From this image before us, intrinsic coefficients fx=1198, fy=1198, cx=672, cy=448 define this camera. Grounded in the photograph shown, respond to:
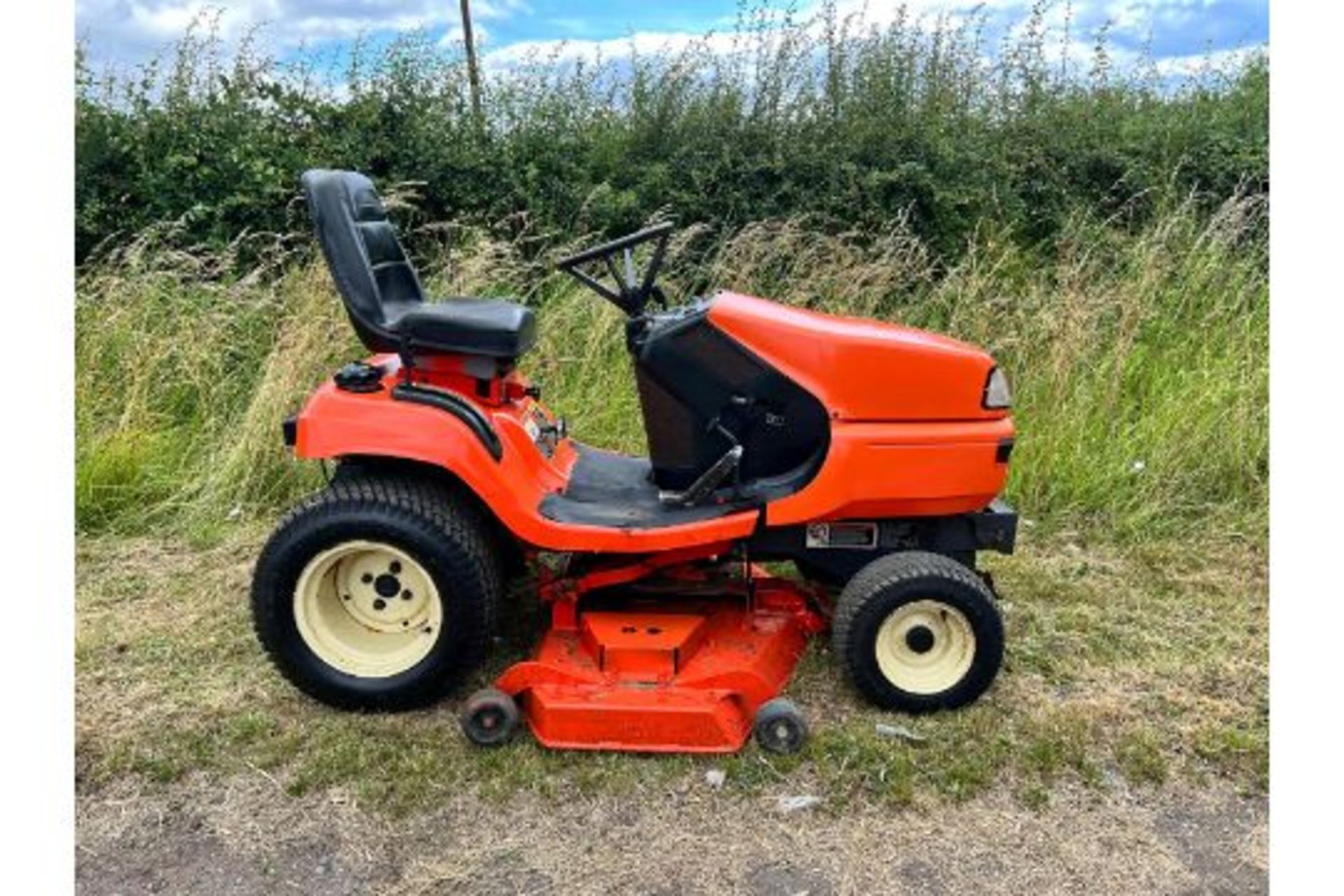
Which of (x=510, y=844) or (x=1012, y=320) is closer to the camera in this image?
(x=510, y=844)

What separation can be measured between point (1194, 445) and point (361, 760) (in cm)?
359

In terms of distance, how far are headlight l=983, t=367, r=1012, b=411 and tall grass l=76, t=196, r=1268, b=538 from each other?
156cm

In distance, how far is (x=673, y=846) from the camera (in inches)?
104

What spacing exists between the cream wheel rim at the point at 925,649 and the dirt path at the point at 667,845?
1.25ft

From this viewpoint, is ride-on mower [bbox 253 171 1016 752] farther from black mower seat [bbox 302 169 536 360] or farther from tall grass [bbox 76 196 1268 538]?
tall grass [bbox 76 196 1268 538]

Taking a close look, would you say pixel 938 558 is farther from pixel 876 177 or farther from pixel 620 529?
pixel 876 177

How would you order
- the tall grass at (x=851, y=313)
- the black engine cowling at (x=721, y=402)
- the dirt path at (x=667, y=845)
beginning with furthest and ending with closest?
1. the tall grass at (x=851, y=313)
2. the black engine cowling at (x=721, y=402)
3. the dirt path at (x=667, y=845)

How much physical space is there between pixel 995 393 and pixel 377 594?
1724mm

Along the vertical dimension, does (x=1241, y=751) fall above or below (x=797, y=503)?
below

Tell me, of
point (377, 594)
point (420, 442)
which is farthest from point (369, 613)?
point (420, 442)

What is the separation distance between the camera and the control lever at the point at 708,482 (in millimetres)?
3172

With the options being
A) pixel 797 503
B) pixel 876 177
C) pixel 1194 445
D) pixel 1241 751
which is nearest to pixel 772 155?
pixel 876 177

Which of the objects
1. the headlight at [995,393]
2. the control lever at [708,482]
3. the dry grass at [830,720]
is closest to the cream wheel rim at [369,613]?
the dry grass at [830,720]

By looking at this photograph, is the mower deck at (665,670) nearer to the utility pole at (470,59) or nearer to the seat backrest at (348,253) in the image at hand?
the seat backrest at (348,253)
